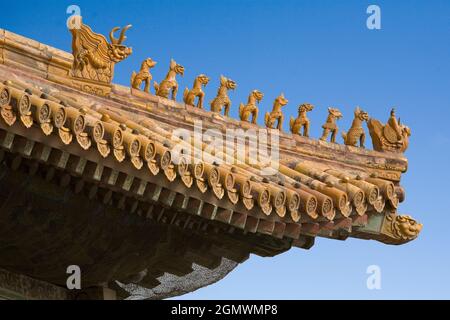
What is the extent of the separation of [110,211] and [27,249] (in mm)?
940

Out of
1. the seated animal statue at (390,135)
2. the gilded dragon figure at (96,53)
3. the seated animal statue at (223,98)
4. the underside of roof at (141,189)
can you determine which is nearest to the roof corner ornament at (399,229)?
the underside of roof at (141,189)

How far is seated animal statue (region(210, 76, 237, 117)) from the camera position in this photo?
1733 centimetres

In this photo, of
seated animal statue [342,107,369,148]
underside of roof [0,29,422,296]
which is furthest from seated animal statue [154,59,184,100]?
seated animal statue [342,107,369,148]

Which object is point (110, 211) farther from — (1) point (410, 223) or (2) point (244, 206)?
(1) point (410, 223)

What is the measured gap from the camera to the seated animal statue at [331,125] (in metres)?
18.2

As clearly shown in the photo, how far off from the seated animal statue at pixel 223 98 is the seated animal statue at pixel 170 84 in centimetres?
63

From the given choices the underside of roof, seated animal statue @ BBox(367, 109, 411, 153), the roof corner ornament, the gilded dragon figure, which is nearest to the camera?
the underside of roof

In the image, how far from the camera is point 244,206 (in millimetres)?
13945

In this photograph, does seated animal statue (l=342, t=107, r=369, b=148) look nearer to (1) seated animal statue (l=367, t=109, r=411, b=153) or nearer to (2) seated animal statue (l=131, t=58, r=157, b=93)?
(1) seated animal statue (l=367, t=109, r=411, b=153)

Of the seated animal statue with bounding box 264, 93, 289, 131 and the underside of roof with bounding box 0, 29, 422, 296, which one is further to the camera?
the seated animal statue with bounding box 264, 93, 289, 131

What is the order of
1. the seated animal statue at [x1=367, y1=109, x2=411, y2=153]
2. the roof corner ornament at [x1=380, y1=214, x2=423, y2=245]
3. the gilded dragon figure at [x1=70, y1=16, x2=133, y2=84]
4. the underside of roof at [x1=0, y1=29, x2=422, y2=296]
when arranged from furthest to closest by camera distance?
the seated animal statue at [x1=367, y1=109, x2=411, y2=153]
the roof corner ornament at [x1=380, y1=214, x2=423, y2=245]
the gilded dragon figure at [x1=70, y1=16, x2=133, y2=84]
the underside of roof at [x1=0, y1=29, x2=422, y2=296]

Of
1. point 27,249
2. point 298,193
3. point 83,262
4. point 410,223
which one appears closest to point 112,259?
point 83,262

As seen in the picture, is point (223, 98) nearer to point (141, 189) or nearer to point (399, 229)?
point (399, 229)

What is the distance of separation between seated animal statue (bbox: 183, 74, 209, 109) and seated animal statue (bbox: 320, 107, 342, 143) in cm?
187
